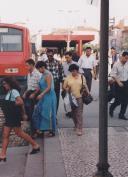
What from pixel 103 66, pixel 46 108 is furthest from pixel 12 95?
pixel 103 66

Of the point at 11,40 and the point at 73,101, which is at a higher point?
the point at 11,40

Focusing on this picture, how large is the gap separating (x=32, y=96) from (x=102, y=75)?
15.4ft

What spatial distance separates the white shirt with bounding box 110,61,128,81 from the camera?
512 inches

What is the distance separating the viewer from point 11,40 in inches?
731

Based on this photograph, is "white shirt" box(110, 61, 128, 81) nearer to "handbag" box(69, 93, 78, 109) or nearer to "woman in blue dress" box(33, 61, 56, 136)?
"handbag" box(69, 93, 78, 109)

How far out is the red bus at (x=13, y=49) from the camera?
17.9m

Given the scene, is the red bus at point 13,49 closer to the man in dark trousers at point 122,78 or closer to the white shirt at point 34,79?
the man in dark trousers at point 122,78

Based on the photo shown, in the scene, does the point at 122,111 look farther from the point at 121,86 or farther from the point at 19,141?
the point at 19,141

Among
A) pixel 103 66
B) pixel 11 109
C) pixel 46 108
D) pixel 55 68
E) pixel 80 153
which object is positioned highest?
pixel 103 66

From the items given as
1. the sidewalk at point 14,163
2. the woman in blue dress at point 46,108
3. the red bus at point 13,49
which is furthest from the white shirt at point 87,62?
the sidewalk at point 14,163

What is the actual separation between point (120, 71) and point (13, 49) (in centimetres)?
635

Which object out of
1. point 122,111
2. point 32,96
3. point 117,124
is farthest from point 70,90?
point 122,111

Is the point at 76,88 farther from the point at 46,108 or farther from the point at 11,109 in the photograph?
the point at 11,109

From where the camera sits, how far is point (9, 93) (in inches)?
334
